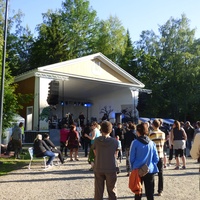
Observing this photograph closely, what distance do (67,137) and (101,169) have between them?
26.5 feet

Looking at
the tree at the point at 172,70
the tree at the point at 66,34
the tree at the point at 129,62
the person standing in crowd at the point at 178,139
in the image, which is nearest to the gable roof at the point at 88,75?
the tree at the point at 66,34

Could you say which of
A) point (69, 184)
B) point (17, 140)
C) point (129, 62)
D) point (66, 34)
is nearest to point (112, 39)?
point (129, 62)

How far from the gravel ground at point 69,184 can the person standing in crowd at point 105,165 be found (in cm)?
138

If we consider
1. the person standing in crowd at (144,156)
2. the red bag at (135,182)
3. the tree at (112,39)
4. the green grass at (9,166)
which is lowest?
the green grass at (9,166)

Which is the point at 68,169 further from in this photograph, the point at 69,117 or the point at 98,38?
the point at 98,38

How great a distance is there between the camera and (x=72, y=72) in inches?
979

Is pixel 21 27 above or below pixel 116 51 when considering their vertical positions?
above

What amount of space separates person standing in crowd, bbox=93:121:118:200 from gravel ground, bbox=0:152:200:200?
1383 millimetres

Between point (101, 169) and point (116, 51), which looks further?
point (116, 51)

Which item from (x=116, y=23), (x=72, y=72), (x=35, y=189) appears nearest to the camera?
(x=35, y=189)

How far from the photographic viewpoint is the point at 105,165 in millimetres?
4855

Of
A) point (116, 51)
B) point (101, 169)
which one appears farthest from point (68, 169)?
point (116, 51)

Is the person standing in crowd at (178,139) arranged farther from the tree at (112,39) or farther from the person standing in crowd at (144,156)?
the tree at (112,39)

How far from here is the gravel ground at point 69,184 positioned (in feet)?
20.9
